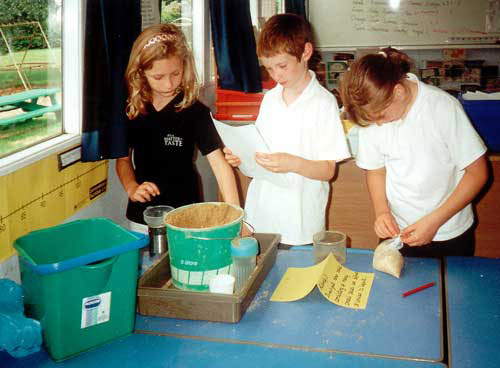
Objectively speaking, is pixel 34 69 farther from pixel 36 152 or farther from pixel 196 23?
pixel 196 23

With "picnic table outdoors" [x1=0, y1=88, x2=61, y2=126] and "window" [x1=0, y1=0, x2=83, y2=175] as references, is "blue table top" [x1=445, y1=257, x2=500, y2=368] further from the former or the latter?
"picnic table outdoors" [x1=0, y1=88, x2=61, y2=126]

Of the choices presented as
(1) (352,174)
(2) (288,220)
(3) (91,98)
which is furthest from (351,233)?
(3) (91,98)

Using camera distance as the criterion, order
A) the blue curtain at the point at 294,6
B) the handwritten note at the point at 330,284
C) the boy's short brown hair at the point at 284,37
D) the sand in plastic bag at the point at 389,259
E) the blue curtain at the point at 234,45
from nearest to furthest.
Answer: the handwritten note at the point at 330,284 < the sand in plastic bag at the point at 389,259 < the boy's short brown hair at the point at 284,37 < the blue curtain at the point at 234,45 < the blue curtain at the point at 294,6

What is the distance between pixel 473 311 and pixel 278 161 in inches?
27.5

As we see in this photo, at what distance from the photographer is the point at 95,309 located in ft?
3.68

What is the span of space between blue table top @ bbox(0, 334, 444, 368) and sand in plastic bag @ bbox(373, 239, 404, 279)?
413mm

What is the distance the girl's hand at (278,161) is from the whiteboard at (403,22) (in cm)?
390

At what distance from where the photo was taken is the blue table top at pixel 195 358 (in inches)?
41.4

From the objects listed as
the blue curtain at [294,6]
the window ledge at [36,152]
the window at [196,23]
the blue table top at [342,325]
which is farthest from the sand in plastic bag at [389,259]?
the blue curtain at [294,6]

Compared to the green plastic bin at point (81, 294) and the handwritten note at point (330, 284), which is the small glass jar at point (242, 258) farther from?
the green plastic bin at point (81, 294)

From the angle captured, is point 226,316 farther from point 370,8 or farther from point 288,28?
point 370,8

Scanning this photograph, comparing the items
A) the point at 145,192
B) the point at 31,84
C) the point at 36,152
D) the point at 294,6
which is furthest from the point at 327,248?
the point at 294,6

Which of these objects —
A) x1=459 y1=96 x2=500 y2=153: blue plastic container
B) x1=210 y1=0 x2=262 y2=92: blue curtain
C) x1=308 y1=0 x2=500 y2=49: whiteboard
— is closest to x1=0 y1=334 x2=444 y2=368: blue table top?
x1=459 y1=96 x2=500 y2=153: blue plastic container

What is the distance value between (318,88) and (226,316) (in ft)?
3.16
